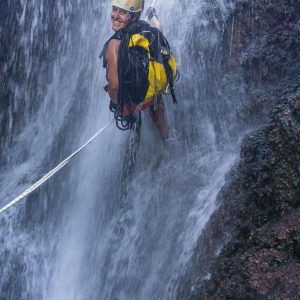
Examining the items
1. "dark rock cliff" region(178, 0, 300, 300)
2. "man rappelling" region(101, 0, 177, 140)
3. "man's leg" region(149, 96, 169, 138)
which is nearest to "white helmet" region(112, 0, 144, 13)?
"man rappelling" region(101, 0, 177, 140)

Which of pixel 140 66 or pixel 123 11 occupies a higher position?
pixel 123 11

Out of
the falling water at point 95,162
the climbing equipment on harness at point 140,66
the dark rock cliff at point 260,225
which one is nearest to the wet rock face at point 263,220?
the dark rock cliff at point 260,225

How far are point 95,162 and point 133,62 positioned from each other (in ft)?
7.35

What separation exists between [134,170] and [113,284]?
1.52 metres

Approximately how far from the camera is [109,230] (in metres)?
5.49

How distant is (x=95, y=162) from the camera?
6.28 metres

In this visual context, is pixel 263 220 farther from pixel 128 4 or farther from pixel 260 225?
pixel 128 4

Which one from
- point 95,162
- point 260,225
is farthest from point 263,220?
point 95,162

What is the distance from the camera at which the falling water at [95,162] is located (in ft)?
16.0

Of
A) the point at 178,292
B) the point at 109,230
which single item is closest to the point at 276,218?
the point at 178,292

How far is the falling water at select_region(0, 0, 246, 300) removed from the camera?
191 inches

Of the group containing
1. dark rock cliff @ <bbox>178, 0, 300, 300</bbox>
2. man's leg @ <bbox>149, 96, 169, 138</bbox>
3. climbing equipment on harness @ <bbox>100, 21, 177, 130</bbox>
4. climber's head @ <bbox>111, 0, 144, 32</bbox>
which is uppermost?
climber's head @ <bbox>111, 0, 144, 32</bbox>

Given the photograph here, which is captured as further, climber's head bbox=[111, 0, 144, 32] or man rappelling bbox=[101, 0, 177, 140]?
climber's head bbox=[111, 0, 144, 32]

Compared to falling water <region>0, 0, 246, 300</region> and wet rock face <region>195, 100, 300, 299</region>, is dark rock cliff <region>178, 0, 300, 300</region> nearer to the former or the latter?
wet rock face <region>195, 100, 300, 299</region>
